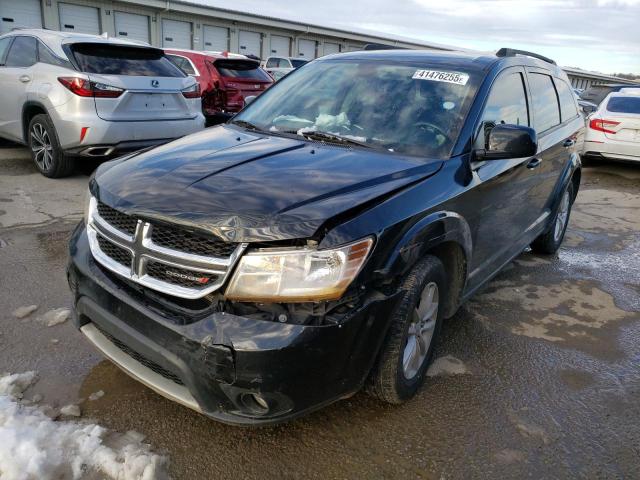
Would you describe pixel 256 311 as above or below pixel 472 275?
above

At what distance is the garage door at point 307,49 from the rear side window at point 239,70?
25548 millimetres

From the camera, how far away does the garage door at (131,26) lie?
26106mm

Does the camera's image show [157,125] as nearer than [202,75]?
Yes

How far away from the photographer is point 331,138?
10.3ft

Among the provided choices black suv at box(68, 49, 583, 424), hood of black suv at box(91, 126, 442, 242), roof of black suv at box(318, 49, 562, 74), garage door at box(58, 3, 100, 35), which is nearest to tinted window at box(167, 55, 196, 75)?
roof of black suv at box(318, 49, 562, 74)

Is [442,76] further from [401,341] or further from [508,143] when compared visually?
[401,341]

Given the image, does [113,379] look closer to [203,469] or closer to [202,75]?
[203,469]

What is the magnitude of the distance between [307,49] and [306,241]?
37.0m

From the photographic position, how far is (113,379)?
113 inches

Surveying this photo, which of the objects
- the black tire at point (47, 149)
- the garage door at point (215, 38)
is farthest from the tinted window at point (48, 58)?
the garage door at point (215, 38)

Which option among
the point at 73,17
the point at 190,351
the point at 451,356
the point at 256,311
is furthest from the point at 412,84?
the point at 73,17

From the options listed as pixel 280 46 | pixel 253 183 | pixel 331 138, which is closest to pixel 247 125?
pixel 331 138

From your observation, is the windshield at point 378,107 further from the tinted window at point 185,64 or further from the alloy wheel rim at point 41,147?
the tinted window at point 185,64

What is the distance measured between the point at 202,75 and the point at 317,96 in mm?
8379
